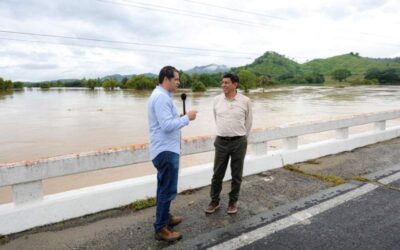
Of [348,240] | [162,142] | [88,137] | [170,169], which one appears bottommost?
[88,137]

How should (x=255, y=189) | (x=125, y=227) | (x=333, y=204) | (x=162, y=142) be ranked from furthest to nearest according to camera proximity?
(x=255, y=189), (x=333, y=204), (x=125, y=227), (x=162, y=142)

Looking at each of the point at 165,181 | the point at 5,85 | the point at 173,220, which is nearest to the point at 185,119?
the point at 165,181

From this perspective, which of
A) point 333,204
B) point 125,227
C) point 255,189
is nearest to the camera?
point 125,227

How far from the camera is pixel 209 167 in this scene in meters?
4.79

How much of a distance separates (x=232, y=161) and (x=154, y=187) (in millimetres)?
1067

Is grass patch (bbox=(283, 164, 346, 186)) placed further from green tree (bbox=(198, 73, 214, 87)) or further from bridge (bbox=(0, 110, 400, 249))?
green tree (bbox=(198, 73, 214, 87))

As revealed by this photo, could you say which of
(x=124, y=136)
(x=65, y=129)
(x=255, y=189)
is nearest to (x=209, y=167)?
(x=255, y=189)

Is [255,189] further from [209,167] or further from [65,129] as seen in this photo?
[65,129]

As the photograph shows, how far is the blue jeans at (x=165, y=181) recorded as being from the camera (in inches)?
122

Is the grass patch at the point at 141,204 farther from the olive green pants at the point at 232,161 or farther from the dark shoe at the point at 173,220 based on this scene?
Answer: the olive green pants at the point at 232,161

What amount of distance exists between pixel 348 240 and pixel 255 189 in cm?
161

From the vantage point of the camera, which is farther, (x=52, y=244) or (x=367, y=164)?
(x=367, y=164)

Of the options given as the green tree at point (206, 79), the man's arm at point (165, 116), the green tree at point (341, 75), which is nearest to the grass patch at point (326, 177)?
the man's arm at point (165, 116)

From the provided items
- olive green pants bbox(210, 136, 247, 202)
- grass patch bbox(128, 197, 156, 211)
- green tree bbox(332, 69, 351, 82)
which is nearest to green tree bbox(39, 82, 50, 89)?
green tree bbox(332, 69, 351, 82)
